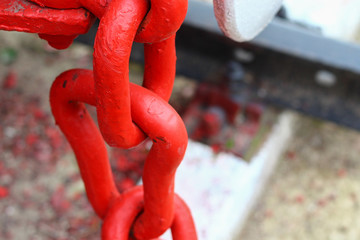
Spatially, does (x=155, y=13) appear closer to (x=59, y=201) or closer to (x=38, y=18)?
(x=38, y=18)

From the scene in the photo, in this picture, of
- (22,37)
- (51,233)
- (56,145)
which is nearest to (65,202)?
(51,233)

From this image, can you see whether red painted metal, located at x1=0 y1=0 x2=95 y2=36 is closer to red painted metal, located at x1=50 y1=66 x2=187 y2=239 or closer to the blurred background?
red painted metal, located at x1=50 y1=66 x2=187 y2=239

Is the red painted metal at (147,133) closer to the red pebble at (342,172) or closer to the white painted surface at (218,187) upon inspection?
the white painted surface at (218,187)

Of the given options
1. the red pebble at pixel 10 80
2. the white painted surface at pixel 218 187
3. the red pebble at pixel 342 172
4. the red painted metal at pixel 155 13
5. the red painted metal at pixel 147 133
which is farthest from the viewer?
the red pebble at pixel 10 80

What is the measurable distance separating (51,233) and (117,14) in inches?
62.1

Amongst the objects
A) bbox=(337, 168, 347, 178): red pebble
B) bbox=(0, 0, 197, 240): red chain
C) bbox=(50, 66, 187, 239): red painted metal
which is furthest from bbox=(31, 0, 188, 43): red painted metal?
bbox=(337, 168, 347, 178): red pebble

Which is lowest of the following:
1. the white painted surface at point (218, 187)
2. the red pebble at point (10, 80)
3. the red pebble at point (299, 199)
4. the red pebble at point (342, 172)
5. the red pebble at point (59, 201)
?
the red pebble at point (59, 201)

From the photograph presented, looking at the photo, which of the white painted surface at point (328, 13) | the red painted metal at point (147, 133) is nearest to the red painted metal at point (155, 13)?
the red painted metal at point (147, 133)

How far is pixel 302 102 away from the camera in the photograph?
6.02 feet

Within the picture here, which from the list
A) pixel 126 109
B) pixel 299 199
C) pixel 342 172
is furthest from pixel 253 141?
pixel 126 109

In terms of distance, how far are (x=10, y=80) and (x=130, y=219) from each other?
2088 millimetres

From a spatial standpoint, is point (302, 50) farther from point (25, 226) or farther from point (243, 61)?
point (25, 226)

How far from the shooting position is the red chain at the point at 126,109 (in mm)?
550

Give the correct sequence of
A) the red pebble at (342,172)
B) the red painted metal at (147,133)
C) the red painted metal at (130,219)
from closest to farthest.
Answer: the red painted metal at (147,133) → the red painted metal at (130,219) → the red pebble at (342,172)
